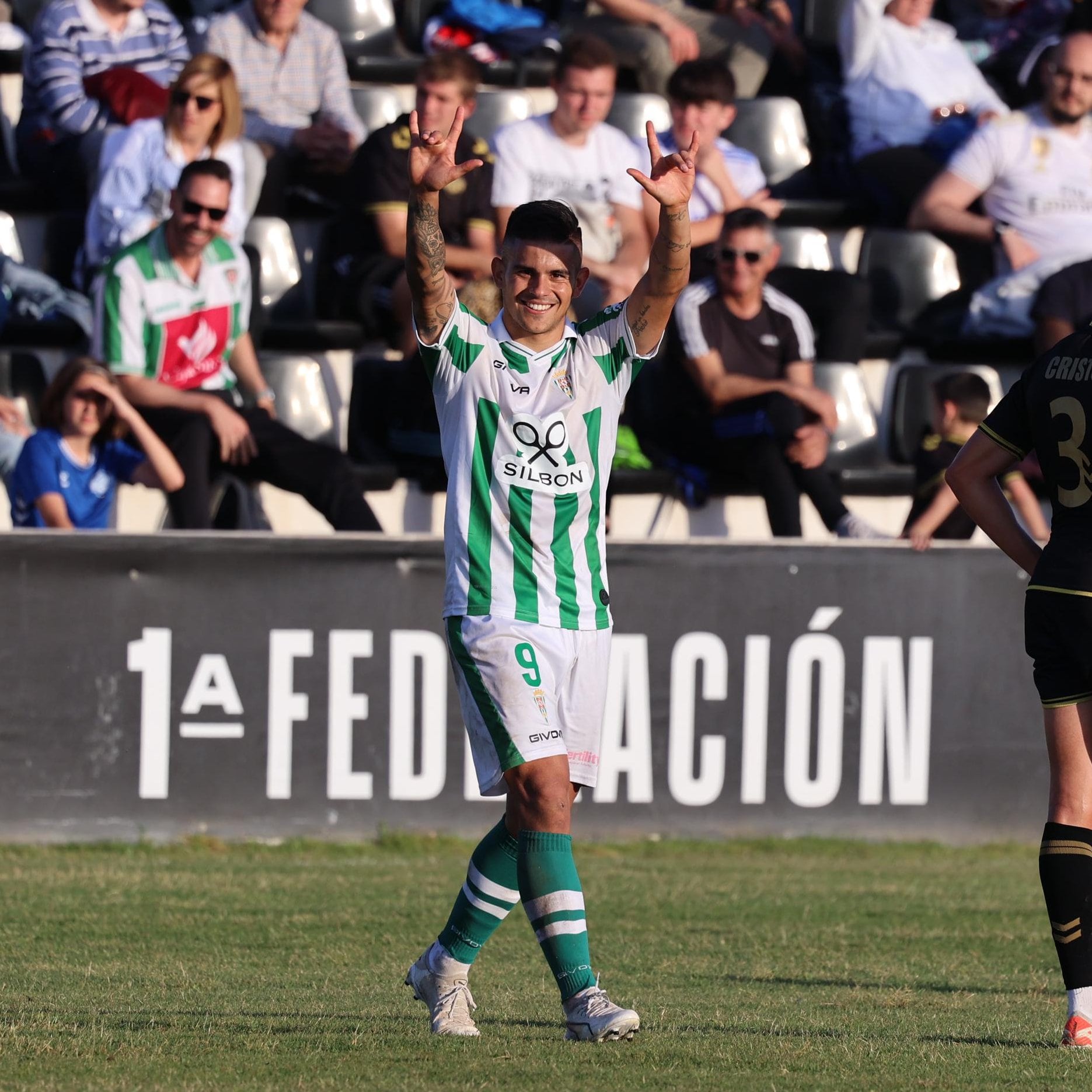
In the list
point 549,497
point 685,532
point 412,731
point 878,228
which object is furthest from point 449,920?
point 878,228

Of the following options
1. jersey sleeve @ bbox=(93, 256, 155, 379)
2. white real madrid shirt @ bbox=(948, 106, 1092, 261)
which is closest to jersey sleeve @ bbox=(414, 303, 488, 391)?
jersey sleeve @ bbox=(93, 256, 155, 379)

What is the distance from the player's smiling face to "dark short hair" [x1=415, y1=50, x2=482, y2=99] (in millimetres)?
5961

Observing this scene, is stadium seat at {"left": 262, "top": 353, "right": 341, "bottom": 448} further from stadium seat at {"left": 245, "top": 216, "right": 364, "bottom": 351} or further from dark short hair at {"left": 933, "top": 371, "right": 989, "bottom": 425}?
dark short hair at {"left": 933, "top": 371, "right": 989, "bottom": 425}

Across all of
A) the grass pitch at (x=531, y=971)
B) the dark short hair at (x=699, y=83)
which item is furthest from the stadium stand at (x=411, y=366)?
the grass pitch at (x=531, y=971)

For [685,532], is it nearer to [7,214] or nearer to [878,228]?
[878,228]

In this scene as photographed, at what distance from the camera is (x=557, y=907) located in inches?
196

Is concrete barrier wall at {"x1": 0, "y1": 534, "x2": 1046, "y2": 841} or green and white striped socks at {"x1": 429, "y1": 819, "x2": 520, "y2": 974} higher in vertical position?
green and white striped socks at {"x1": 429, "y1": 819, "x2": 520, "y2": 974}

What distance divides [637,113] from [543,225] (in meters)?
8.19

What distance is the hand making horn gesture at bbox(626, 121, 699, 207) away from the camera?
5.16 meters

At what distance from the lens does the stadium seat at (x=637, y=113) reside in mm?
12945

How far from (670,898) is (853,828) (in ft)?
5.95

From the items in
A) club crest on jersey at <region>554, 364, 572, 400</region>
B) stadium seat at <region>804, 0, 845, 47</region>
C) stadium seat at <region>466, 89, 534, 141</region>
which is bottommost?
club crest on jersey at <region>554, 364, 572, 400</region>

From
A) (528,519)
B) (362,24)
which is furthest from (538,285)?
(362,24)

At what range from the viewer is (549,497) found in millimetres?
5172
